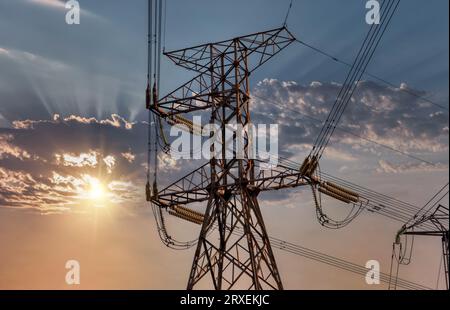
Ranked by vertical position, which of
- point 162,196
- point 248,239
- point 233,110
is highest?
point 233,110

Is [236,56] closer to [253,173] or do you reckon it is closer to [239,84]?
[239,84]

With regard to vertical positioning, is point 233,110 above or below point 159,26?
below
